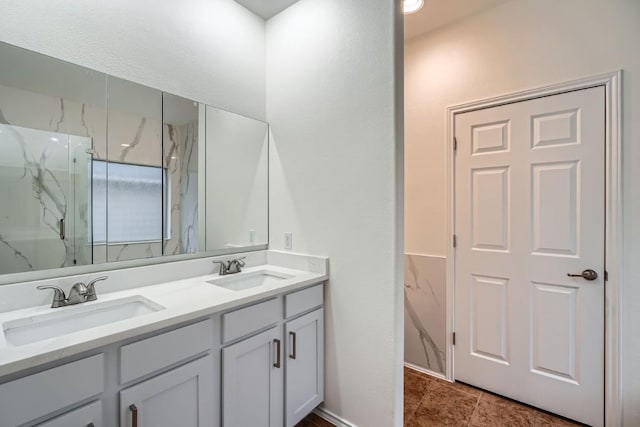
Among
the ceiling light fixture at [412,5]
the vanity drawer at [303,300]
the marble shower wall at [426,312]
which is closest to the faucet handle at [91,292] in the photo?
the vanity drawer at [303,300]

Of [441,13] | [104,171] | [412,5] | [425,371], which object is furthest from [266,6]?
[425,371]

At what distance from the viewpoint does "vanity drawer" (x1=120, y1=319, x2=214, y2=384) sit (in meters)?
1.02

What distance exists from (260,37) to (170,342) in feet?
6.93

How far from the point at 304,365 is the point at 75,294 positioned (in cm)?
119

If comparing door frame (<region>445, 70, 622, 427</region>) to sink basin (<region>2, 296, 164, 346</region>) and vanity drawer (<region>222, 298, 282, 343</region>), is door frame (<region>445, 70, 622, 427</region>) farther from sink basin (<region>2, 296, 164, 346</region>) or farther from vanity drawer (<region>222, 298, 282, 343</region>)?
sink basin (<region>2, 296, 164, 346</region>)

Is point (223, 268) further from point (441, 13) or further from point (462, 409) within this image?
point (441, 13)

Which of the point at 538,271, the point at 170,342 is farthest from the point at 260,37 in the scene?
the point at 538,271

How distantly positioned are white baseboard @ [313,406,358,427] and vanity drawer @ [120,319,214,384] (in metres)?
1.00

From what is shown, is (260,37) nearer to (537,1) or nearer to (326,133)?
(326,133)

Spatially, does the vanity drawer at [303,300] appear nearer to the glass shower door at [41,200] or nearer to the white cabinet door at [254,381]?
the white cabinet door at [254,381]

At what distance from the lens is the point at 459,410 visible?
1.92 metres

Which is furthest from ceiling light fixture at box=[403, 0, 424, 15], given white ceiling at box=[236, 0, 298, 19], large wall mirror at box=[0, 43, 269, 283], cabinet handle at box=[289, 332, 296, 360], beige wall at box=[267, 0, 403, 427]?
cabinet handle at box=[289, 332, 296, 360]

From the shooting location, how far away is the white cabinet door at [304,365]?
1603 millimetres

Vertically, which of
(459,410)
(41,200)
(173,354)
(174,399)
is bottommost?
(459,410)
